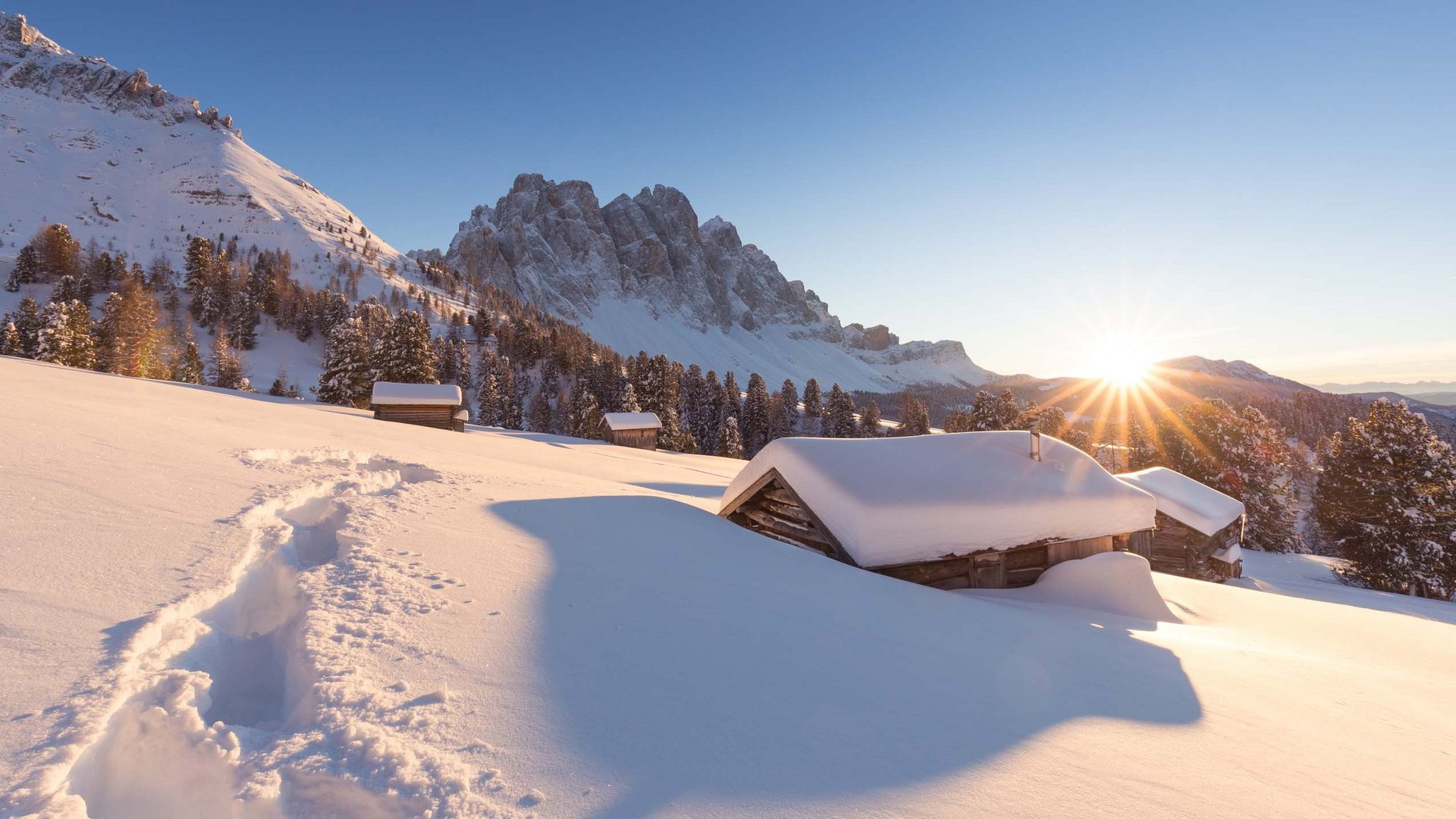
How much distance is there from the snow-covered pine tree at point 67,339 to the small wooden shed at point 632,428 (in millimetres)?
33657

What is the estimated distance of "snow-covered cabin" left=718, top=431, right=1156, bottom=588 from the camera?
23.5 feet

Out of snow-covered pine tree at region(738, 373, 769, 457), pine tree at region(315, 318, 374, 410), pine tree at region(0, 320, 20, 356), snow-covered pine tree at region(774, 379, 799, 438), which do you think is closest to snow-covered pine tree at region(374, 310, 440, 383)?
pine tree at region(315, 318, 374, 410)

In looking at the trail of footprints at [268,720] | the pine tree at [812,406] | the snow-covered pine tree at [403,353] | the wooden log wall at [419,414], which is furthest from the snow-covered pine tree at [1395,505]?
the snow-covered pine tree at [403,353]

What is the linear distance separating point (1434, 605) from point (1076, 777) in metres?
22.0

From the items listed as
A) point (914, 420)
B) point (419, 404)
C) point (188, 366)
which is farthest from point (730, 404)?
point (188, 366)

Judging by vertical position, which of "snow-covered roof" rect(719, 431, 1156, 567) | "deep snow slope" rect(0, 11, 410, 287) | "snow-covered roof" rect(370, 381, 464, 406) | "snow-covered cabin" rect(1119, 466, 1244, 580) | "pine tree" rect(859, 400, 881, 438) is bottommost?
"snow-covered cabin" rect(1119, 466, 1244, 580)

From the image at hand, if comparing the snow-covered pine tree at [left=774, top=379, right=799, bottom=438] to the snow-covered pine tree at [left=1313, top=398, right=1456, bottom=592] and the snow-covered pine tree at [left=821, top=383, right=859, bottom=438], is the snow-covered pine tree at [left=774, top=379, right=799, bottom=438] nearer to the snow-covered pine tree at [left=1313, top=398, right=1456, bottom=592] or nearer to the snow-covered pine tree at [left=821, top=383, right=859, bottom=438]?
the snow-covered pine tree at [left=821, top=383, right=859, bottom=438]

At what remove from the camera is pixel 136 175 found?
133 meters

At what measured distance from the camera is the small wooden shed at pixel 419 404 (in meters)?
28.5

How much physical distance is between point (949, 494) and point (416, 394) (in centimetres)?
2965

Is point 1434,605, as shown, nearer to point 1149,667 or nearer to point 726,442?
point 1149,667

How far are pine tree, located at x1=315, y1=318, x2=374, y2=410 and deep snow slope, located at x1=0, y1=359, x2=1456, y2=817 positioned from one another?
39.4 meters

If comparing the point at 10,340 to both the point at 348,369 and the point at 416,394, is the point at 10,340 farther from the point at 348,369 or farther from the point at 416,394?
the point at 416,394

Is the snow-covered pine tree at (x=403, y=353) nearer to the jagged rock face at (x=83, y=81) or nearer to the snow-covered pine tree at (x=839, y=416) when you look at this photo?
the snow-covered pine tree at (x=839, y=416)
